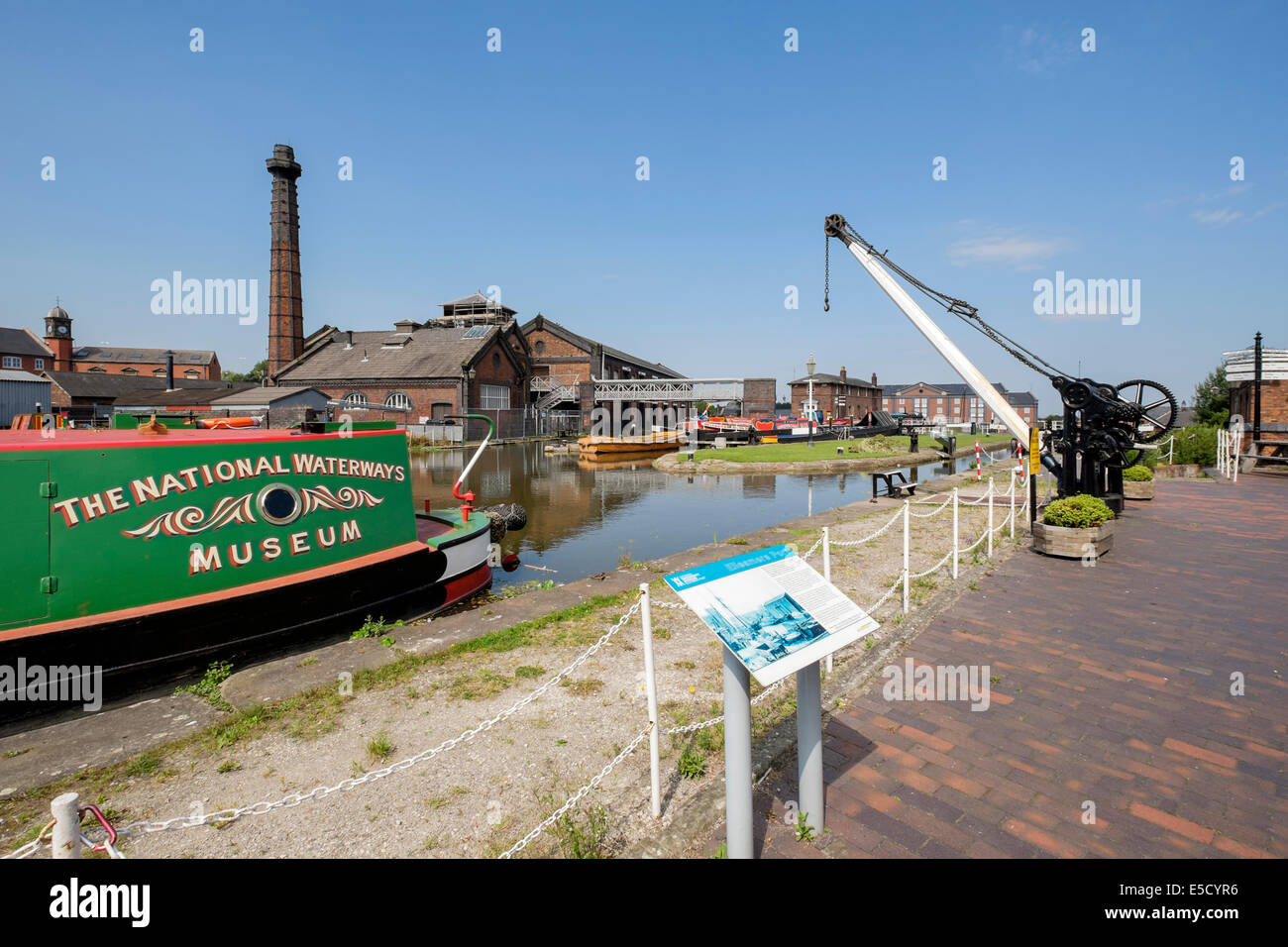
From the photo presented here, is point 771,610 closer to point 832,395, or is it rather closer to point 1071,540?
point 1071,540

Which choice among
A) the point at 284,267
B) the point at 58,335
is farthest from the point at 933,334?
the point at 58,335

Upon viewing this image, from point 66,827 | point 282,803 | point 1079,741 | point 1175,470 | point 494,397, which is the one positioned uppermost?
point 494,397

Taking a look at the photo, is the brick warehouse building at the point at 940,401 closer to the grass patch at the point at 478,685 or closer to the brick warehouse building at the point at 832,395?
the brick warehouse building at the point at 832,395

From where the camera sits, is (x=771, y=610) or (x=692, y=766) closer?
(x=771, y=610)

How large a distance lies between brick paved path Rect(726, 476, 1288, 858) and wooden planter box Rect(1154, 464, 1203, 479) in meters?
15.6

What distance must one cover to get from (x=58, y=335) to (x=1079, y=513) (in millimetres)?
98411

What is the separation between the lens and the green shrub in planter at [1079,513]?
8.95 m

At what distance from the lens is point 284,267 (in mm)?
43625

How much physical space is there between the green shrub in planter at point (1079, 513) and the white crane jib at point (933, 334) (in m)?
3.92

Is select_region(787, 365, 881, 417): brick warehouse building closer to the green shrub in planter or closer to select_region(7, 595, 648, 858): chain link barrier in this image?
the green shrub in planter

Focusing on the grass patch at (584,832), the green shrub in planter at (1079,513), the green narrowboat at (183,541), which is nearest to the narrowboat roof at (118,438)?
the green narrowboat at (183,541)

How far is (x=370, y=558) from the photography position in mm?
7414
